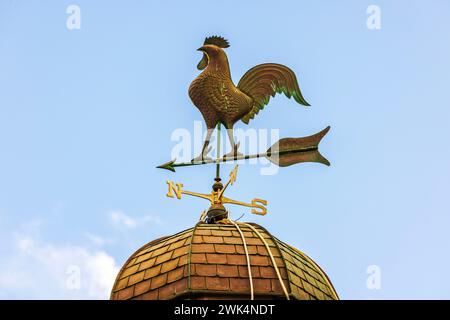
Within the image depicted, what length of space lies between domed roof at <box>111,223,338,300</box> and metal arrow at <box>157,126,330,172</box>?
1.47 meters

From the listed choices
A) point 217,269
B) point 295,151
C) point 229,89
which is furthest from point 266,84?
point 217,269

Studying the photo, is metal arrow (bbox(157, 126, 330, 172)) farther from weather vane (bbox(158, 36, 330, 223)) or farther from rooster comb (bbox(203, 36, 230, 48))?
rooster comb (bbox(203, 36, 230, 48))

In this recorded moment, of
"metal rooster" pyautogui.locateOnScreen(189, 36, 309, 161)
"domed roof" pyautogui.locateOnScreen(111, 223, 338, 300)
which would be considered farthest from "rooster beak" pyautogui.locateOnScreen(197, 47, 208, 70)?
"domed roof" pyautogui.locateOnScreen(111, 223, 338, 300)

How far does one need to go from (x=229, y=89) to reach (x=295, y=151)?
166 centimetres

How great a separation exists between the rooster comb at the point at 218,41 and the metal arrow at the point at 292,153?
2.07m

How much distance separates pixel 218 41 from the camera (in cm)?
2542

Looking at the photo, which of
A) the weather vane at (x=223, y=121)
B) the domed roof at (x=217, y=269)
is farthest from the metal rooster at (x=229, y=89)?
the domed roof at (x=217, y=269)

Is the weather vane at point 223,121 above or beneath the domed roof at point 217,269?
above

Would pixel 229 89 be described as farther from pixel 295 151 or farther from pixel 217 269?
pixel 217 269

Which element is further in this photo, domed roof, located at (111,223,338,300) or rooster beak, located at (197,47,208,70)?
rooster beak, located at (197,47,208,70)

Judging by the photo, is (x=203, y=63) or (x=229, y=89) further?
(x=203, y=63)

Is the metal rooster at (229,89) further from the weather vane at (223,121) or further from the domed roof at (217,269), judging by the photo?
the domed roof at (217,269)

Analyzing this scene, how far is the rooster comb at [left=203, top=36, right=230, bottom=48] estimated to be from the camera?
83.3ft

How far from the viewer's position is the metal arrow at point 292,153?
24875 millimetres
